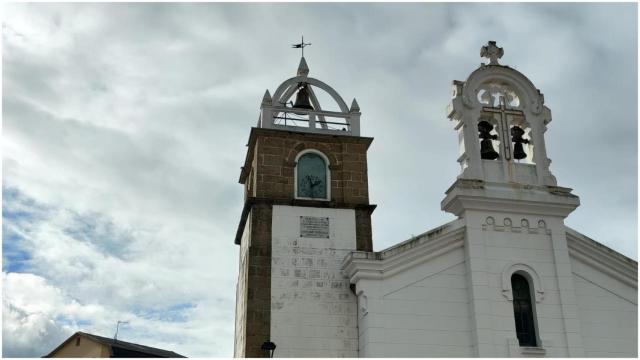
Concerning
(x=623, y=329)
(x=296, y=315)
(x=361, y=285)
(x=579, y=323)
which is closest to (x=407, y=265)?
(x=361, y=285)

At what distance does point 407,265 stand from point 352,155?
181 inches

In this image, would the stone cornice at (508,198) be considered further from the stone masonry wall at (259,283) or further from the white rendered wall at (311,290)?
the stone masonry wall at (259,283)

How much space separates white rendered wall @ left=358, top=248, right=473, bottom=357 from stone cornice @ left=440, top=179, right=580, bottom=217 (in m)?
1.47

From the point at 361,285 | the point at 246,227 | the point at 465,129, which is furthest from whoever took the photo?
the point at 246,227

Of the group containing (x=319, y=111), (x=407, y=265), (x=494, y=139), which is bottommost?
(x=407, y=265)

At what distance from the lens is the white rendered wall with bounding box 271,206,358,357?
1836cm

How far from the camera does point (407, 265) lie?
1789 cm

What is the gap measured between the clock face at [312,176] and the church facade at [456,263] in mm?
32

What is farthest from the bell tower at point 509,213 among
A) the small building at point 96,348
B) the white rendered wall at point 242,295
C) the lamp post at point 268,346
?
the small building at point 96,348

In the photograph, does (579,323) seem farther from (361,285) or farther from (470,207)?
(361,285)

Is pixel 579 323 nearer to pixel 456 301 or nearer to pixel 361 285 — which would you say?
pixel 456 301

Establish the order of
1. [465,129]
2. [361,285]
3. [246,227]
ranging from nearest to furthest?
[361,285]
[465,129]
[246,227]

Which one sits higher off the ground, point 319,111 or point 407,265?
point 319,111

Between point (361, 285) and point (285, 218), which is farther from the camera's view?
point (285, 218)
